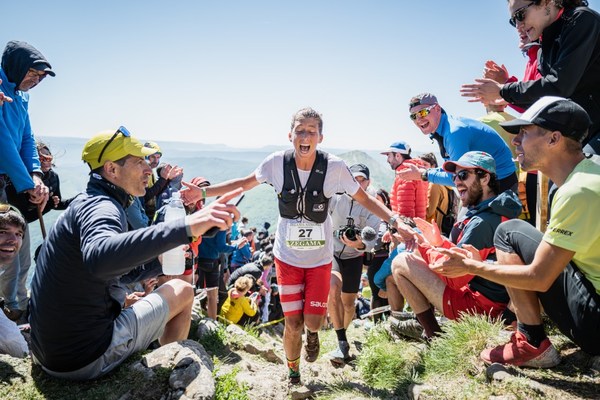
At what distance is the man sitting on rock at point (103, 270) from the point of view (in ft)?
7.80

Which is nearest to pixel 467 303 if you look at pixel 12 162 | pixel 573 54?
pixel 573 54

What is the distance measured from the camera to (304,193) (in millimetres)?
4543

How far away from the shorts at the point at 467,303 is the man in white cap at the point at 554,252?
2.11 feet

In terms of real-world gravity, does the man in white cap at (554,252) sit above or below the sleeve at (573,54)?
below

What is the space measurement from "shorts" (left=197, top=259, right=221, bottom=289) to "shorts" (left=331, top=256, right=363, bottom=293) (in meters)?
2.73

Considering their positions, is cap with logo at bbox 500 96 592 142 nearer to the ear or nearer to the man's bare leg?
the ear

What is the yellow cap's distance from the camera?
3.25m

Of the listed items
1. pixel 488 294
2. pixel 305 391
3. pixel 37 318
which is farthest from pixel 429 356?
pixel 37 318

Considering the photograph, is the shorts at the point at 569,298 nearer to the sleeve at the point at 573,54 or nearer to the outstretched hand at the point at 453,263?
the outstretched hand at the point at 453,263

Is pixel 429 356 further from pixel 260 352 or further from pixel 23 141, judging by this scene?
pixel 23 141

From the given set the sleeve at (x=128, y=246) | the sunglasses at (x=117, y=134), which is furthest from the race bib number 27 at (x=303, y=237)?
the sleeve at (x=128, y=246)

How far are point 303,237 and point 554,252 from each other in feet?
8.35

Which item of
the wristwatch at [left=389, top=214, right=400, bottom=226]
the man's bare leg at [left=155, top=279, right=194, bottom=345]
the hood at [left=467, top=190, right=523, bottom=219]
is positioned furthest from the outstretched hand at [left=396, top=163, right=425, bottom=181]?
the man's bare leg at [left=155, top=279, right=194, bottom=345]

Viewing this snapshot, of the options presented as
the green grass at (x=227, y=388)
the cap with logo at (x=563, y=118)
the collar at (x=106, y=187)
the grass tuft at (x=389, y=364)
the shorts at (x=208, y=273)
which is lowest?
the shorts at (x=208, y=273)
